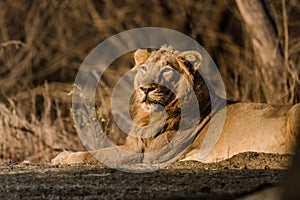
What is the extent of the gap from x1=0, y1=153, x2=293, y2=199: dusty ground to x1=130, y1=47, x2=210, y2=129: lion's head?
1.02 meters

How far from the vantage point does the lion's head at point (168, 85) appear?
25.5 feet

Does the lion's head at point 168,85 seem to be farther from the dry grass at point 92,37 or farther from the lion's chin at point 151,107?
the dry grass at point 92,37

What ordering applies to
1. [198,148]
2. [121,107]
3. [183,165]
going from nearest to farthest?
1. [183,165]
2. [198,148]
3. [121,107]

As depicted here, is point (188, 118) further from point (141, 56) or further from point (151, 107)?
point (141, 56)

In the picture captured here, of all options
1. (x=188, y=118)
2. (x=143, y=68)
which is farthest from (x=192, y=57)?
(x=188, y=118)

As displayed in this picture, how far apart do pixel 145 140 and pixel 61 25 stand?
9202 millimetres

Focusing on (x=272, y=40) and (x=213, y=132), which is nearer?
(x=213, y=132)

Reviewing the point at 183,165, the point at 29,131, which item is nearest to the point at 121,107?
the point at 29,131

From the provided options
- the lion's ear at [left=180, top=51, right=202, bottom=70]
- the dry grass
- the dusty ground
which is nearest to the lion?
the lion's ear at [left=180, top=51, right=202, bottom=70]

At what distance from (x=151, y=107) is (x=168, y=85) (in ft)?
0.82

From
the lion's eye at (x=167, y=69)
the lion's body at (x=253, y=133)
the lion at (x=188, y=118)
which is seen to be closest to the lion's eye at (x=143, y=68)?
the lion at (x=188, y=118)

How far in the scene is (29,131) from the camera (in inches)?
416

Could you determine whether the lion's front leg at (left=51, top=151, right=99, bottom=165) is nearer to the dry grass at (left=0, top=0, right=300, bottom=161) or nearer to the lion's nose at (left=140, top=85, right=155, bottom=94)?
the lion's nose at (left=140, top=85, right=155, bottom=94)

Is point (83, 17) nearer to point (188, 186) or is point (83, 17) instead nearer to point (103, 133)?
point (103, 133)
